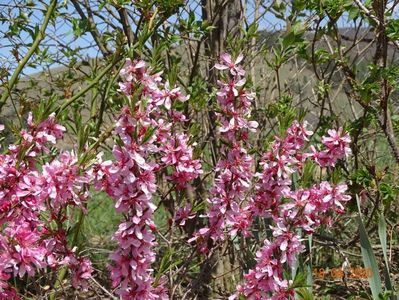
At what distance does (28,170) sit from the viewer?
6.22 ft

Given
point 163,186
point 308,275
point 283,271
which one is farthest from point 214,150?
point 283,271

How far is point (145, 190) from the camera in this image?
1766 mm

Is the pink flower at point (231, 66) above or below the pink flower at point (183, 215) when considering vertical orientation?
above

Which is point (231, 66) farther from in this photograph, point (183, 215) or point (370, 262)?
point (370, 262)

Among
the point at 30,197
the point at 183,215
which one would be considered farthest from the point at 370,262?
the point at 30,197

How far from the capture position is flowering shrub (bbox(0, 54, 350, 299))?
1.79 metres

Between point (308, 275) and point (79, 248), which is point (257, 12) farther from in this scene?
point (79, 248)

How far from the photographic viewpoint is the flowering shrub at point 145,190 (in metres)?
1.79

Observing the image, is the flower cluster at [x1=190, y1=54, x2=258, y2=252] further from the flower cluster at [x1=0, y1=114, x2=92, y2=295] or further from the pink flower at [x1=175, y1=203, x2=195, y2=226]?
the flower cluster at [x1=0, y1=114, x2=92, y2=295]
